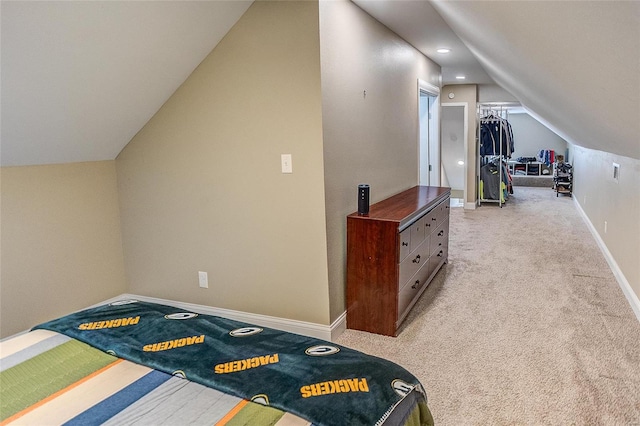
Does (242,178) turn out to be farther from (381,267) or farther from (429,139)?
(429,139)

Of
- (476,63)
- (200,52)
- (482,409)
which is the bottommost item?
(482,409)

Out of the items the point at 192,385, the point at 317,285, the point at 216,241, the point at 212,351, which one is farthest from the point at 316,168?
the point at 192,385

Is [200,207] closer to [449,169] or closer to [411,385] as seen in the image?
[411,385]

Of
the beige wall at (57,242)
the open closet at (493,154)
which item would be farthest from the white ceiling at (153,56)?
the open closet at (493,154)

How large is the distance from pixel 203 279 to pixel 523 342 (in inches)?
87.6

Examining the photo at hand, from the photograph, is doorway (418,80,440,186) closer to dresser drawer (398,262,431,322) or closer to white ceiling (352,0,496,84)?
white ceiling (352,0,496,84)

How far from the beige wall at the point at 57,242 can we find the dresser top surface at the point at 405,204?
1939 millimetres

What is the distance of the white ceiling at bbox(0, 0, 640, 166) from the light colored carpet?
Result: 123cm

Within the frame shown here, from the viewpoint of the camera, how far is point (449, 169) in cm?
898

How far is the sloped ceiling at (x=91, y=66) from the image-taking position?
2.15 meters

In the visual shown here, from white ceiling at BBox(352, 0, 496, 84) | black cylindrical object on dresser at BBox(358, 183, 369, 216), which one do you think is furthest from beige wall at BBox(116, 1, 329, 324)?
white ceiling at BBox(352, 0, 496, 84)

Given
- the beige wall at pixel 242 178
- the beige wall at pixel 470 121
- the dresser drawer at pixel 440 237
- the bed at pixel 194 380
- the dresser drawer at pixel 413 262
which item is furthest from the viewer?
the beige wall at pixel 470 121

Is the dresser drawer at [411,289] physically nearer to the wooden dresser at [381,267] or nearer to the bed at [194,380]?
the wooden dresser at [381,267]

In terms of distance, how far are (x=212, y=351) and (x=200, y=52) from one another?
6.97 ft
